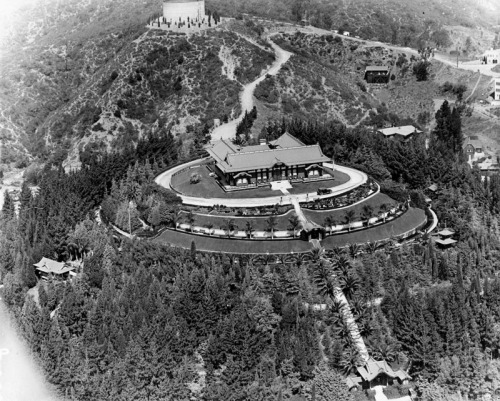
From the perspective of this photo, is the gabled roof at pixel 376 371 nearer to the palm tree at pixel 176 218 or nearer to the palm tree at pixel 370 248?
the palm tree at pixel 370 248

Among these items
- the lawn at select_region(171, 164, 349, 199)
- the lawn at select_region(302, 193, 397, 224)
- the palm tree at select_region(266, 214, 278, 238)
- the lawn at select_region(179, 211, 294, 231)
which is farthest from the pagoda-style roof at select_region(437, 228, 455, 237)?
the palm tree at select_region(266, 214, 278, 238)

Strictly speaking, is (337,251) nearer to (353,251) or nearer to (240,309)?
(353,251)

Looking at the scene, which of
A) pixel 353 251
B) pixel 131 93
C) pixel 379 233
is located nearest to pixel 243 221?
pixel 353 251

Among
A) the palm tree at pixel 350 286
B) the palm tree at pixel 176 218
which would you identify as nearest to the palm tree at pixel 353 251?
the palm tree at pixel 350 286

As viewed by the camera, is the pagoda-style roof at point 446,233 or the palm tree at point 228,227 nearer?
the palm tree at point 228,227

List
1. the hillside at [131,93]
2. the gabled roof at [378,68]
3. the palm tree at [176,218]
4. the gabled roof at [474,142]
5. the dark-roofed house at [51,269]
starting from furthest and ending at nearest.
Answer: the gabled roof at [378,68], the hillside at [131,93], the gabled roof at [474,142], the palm tree at [176,218], the dark-roofed house at [51,269]

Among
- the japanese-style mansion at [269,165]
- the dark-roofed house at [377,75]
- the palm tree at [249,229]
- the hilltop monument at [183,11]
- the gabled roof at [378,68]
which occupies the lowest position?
the dark-roofed house at [377,75]
